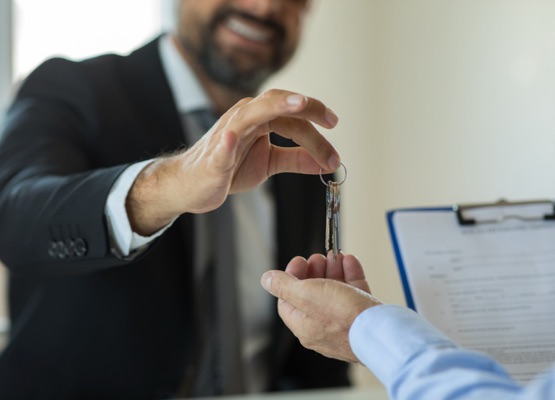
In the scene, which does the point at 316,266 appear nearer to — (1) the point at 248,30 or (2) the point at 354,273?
(2) the point at 354,273

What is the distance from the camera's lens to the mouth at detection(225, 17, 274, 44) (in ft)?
6.75

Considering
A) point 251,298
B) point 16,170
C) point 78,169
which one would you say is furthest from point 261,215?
point 16,170

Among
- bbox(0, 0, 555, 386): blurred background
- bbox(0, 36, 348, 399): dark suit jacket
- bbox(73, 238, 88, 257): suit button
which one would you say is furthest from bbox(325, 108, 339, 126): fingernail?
bbox(0, 0, 555, 386): blurred background

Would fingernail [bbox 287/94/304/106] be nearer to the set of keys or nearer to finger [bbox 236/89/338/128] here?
finger [bbox 236/89/338/128]

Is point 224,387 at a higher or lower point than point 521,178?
lower

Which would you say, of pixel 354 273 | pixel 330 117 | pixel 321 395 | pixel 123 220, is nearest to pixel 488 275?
pixel 354 273

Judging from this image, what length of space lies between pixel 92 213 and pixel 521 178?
1.15m

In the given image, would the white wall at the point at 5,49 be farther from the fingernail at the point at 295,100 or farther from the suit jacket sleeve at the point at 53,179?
the fingernail at the point at 295,100

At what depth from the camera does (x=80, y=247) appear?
0.98 metres

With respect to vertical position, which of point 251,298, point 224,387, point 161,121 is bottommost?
point 224,387

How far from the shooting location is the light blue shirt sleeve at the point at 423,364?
45 cm

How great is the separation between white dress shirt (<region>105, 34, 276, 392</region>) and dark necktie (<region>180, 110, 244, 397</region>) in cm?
5

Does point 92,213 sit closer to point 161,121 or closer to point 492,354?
point 492,354

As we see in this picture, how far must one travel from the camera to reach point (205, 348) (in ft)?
5.36
